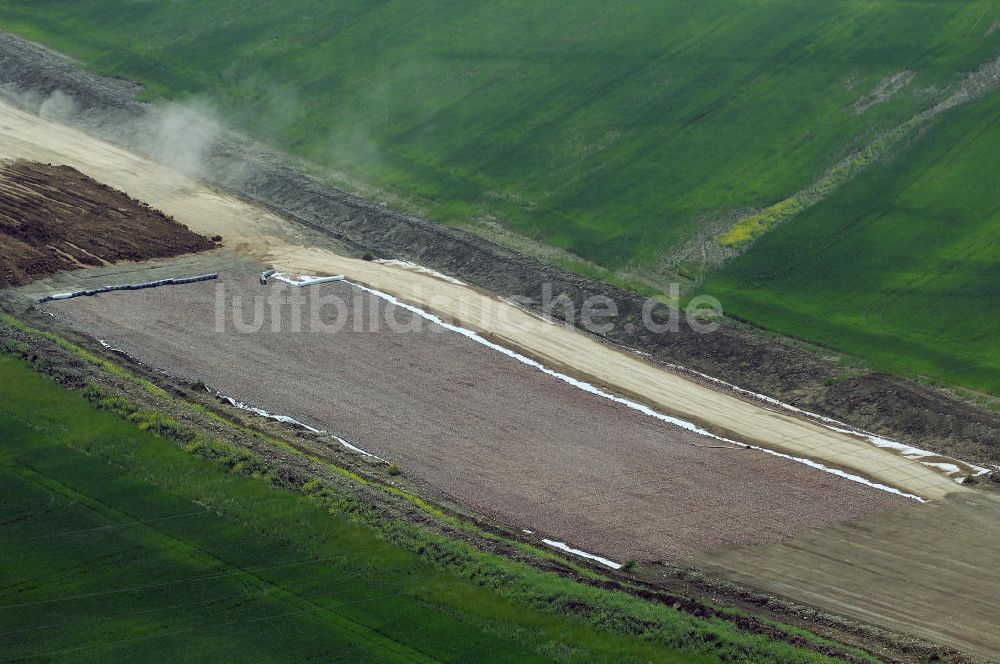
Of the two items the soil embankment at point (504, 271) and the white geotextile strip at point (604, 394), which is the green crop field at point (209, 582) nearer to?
the white geotextile strip at point (604, 394)

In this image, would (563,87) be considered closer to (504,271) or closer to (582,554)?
(504,271)

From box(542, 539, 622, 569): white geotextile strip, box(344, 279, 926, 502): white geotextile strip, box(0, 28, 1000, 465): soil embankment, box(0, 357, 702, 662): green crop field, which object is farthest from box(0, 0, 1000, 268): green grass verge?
box(0, 357, 702, 662): green crop field

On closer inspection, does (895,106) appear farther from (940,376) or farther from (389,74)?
(389,74)

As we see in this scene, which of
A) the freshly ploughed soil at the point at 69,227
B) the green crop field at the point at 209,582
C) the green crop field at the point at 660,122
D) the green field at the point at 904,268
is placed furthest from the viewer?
the freshly ploughed soil at the point at 69,227

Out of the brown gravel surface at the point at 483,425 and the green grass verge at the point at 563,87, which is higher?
the green grass verge at the point at 563,87

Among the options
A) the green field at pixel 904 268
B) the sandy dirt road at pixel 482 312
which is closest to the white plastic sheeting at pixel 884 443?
the sandy dirt road at pixel 482 312

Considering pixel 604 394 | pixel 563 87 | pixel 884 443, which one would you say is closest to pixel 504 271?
pixel 604 394

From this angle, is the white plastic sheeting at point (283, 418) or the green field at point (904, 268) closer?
the white plastic sheeting at point (283, 418)

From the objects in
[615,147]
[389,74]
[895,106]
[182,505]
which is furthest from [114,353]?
[895,106]
